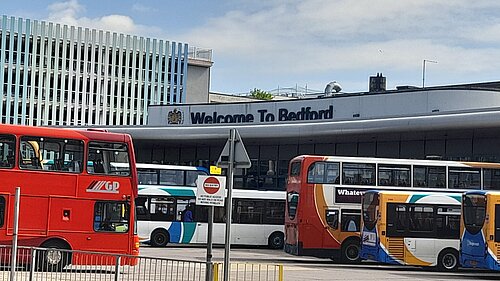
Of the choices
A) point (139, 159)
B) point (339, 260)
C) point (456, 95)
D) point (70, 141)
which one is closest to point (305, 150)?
point (456, 95)

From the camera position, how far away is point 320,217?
32125 mm

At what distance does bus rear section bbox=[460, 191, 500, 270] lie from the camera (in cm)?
2716

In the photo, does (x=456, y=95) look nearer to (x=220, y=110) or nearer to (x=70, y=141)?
(x=220, y=110)

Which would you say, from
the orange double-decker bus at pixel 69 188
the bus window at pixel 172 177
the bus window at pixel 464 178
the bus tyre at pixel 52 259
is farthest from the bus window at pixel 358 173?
the bus tyre at pixel 52 259

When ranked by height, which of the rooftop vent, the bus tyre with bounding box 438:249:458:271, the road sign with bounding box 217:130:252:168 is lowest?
the bus tyre with bounding box 438:249:458:271

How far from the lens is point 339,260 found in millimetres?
32969

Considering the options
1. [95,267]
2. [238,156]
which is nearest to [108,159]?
[95,267]

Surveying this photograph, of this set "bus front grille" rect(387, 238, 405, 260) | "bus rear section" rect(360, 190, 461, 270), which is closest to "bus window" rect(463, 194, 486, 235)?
"bus rear section" rect(360, 190, 461, 270)

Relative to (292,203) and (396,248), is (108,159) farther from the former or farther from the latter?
(396,248)

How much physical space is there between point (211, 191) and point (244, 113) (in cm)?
3852

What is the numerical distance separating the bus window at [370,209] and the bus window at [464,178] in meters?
3.79

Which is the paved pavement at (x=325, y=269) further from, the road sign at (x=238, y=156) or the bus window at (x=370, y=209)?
the road sign at (x=238, y=156)

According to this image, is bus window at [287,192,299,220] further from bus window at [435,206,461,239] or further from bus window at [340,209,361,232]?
bus window at [435,206,461,239]

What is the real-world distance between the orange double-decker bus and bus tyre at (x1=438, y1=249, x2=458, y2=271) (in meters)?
10.9
